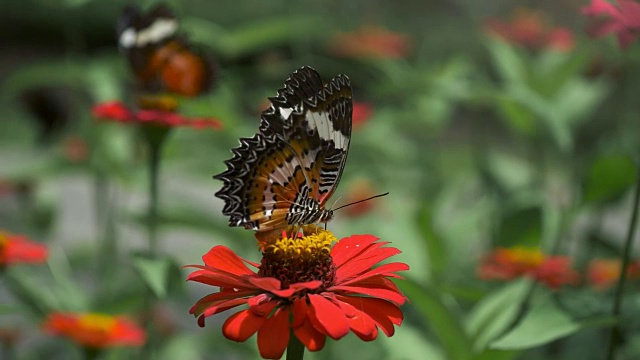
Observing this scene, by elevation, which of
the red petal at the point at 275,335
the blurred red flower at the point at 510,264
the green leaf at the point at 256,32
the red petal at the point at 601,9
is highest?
the green leaf at the point at 256,32

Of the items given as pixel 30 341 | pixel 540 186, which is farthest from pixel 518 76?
pixel 30 341

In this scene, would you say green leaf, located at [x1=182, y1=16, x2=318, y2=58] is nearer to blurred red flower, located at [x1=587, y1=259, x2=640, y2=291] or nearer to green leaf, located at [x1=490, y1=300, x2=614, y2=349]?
blurred red flower, located at [x1=587, y1=259, x2=640, y2=291]

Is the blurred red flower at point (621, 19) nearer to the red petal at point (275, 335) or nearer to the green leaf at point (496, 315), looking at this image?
the green leaf at point (496, 315)

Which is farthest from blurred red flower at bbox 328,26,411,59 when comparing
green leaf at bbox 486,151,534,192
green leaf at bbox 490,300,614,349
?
green leaf at bbox 490,300,614,349

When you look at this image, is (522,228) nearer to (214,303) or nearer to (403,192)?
(403,192)

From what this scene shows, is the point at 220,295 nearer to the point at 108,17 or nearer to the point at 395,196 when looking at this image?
the point at 395,196

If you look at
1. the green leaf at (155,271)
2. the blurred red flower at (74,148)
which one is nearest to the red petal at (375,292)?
the green leaf at (155,271)

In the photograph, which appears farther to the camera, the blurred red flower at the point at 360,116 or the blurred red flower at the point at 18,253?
the blurred red flower at the point at 360,116
